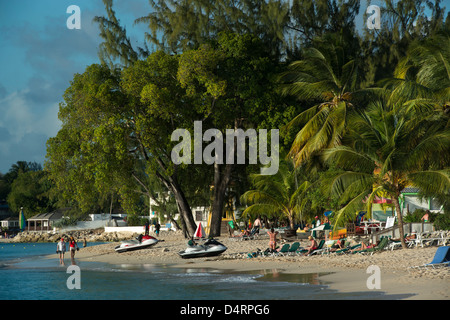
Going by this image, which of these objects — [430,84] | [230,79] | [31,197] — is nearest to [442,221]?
[430,84]

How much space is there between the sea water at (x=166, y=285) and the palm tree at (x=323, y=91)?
9458mm

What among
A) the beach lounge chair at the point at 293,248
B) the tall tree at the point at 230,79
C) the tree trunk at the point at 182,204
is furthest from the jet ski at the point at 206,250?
the tall tree at the point at 230,79

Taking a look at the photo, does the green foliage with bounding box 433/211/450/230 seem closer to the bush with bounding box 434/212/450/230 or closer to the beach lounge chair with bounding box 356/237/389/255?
the bush with bounding box 434/212/450/230

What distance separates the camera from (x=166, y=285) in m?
19.8

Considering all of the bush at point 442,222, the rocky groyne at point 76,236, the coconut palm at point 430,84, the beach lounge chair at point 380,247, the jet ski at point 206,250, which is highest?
the coconut palm at point 430,84

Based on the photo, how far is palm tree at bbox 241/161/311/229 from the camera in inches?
1390

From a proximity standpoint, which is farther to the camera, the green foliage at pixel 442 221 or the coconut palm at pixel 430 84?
the green foliage at pixel 442 221

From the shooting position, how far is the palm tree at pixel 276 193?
116ft

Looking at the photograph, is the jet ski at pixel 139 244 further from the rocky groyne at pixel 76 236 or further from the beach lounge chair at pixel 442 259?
the rocky groyne at pixel 76 236

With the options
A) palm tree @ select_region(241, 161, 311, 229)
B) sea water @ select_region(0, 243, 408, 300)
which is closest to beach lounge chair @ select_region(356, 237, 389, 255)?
sea water @ select_region(0, 243, 408, 300)

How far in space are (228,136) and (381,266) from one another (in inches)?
630

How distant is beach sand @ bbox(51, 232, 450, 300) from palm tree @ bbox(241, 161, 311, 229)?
247 cm

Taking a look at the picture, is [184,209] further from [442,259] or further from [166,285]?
[442,259]
